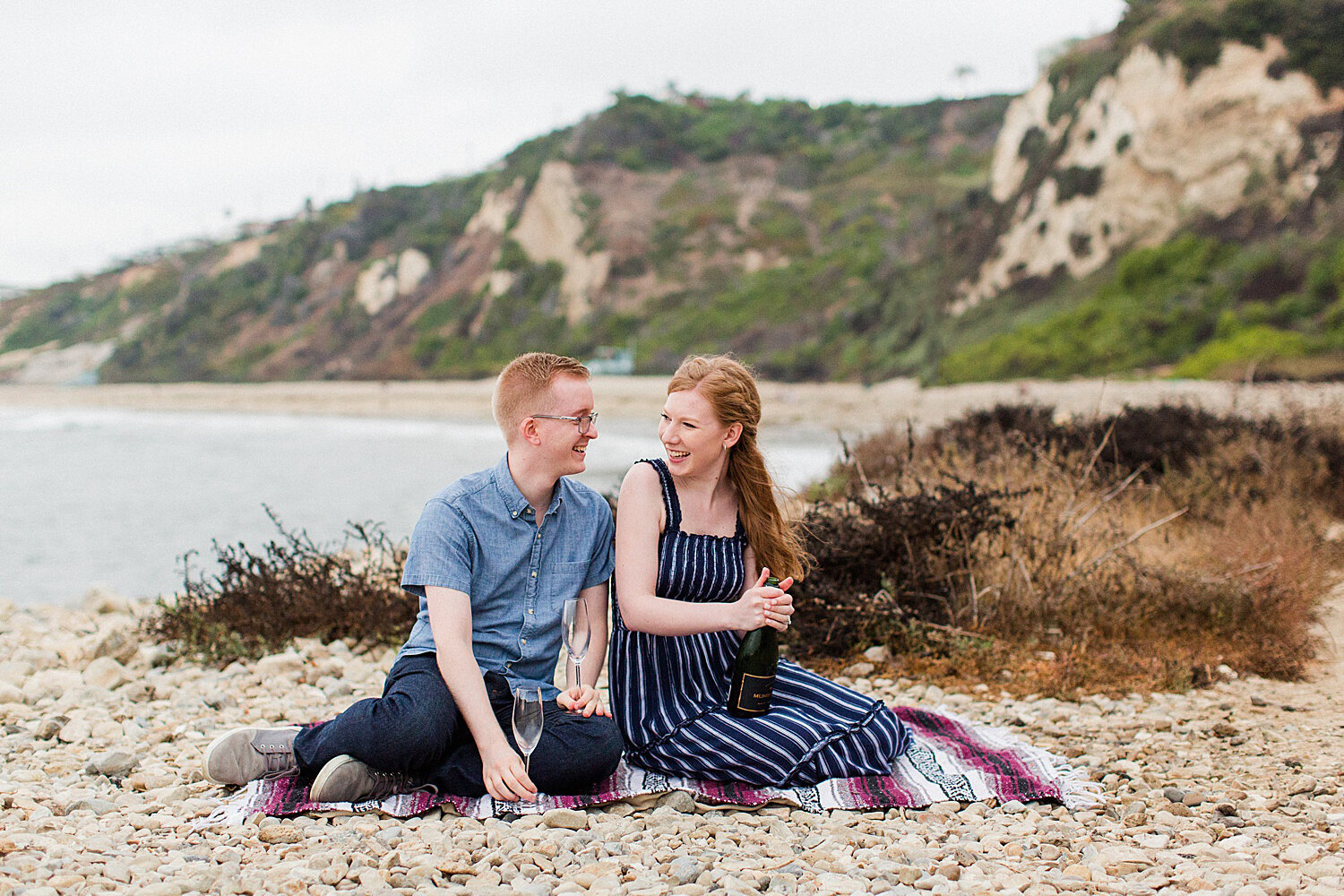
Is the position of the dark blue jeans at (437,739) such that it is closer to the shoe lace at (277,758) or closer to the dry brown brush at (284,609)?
the shoe lace at (277,758)

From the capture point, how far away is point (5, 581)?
11391 mm

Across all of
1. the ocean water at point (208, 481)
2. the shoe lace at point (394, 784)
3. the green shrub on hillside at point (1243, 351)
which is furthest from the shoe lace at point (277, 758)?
the green shrub on hillside at point (1243, 351)

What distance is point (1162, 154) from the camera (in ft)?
98.6

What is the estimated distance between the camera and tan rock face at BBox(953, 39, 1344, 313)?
27938 millimetres

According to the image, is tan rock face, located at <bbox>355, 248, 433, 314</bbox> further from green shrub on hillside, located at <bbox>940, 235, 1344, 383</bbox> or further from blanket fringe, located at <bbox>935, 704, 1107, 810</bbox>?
blanket fringe, located at <bbox>935, 704, 1107, 810</bbox>

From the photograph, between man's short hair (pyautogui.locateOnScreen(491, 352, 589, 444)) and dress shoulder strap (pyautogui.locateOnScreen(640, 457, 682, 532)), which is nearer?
man's short hair (pyautogui.locateOnScreen(491, 352, 589, 444))

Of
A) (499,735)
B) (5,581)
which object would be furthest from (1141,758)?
(5,581)

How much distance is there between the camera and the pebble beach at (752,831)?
2.87m

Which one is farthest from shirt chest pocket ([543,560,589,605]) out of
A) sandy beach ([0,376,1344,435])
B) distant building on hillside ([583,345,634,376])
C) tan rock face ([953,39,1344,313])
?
distant building on hillside ([583,345,634,376])

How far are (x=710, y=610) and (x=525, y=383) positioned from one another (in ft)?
3.15

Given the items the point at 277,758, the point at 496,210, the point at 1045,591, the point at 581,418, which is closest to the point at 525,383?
the point at 581,418

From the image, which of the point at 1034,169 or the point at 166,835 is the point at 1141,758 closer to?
the point at 166,835

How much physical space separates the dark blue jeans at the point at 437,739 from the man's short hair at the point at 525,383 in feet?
2.79

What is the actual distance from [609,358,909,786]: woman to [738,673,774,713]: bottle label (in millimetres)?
46
